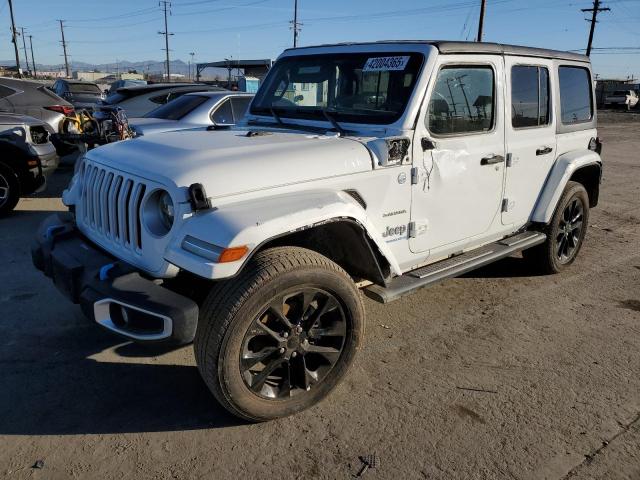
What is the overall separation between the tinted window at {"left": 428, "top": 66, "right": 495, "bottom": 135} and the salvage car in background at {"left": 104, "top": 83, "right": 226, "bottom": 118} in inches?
283

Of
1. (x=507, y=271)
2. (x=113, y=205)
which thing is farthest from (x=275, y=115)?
(x=507, y=271)

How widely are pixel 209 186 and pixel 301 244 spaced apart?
846mm

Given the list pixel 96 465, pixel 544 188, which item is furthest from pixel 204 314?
pixel 544 188

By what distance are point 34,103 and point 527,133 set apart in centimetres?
816

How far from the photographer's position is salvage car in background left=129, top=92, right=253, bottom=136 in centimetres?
773

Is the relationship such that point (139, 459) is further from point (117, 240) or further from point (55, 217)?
point (55, 217)

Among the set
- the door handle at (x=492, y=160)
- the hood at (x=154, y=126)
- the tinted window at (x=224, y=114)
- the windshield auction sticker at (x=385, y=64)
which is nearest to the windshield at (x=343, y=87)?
the windshield auction sticker at (x=385, y=64)

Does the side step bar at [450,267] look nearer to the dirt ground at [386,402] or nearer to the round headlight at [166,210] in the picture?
the dirt ground at [386,402]

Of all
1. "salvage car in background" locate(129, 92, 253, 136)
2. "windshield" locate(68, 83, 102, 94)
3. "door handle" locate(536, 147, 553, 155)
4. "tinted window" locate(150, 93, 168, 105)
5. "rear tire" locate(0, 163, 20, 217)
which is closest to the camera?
"door handle" locate(536, 147, 553, 155)

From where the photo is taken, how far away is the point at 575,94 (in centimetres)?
507

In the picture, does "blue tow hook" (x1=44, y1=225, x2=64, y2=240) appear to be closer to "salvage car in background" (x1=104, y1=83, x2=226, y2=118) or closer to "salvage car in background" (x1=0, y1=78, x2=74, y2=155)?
"salvage car in background" (x1=0, y1=78, x2=74, y2=155)

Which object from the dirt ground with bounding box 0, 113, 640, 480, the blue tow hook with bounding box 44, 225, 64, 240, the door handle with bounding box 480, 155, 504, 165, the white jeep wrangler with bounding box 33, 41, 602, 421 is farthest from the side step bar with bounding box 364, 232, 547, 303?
the blue tow hook with bounding box 44, 225, 64, 240

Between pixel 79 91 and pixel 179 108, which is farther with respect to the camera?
pixel 79 91

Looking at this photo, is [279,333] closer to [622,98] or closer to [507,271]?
[507,271]
